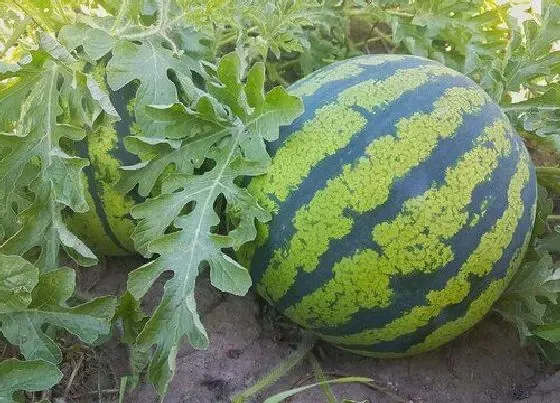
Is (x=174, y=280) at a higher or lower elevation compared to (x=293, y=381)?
→ higher

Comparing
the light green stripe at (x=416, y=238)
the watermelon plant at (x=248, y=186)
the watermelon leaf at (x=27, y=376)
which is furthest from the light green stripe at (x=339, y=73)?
the watermelon leaf at (x=27, y=376)

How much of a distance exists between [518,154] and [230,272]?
813 millimetres

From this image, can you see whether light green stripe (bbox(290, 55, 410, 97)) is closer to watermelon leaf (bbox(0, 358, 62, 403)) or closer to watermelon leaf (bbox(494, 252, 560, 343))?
watermelon leaf (bbox(494, 252, 560, 343))

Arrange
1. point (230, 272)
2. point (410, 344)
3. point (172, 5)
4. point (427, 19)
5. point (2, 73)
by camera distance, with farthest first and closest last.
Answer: point (427, 19) → point (172, 5) → point (410, 344) → point (2, 73) → point (230, 272)

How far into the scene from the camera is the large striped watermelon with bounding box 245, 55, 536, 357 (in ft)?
6.03

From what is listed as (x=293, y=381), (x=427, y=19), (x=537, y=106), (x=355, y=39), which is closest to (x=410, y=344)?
(x=293, y=381)

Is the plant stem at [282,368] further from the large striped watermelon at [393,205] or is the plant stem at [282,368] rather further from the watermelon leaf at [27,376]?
the watermelon leaf at [27,376]

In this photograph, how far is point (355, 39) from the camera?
3094 mm

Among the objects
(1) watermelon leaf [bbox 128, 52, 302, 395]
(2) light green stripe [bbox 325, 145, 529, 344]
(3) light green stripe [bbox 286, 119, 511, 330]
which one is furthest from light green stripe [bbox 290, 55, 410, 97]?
(2) light green stripe [bbox 325, 145, 529, 344]

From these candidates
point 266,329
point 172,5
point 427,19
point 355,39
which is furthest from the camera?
point 355,39

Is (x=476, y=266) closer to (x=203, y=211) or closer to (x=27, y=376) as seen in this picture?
(x=203, y=211)

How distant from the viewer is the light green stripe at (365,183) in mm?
1831

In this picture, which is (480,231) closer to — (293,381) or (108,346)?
(293,381)

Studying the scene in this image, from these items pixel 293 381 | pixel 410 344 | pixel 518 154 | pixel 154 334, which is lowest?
pixel 293 381
